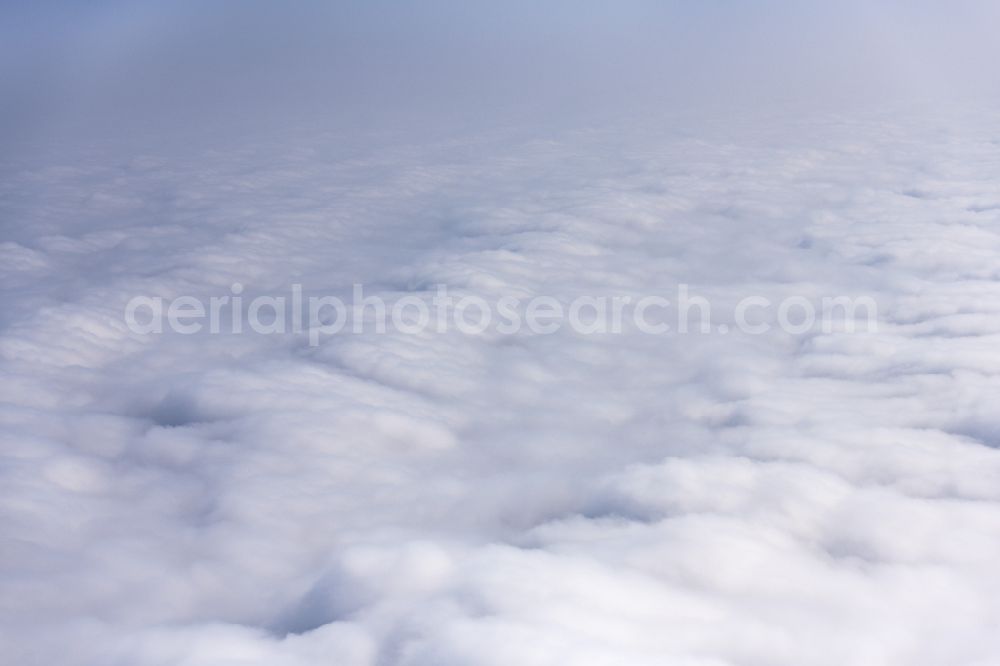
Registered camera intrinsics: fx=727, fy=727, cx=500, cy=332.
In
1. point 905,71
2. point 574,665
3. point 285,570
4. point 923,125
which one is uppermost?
point 905,71

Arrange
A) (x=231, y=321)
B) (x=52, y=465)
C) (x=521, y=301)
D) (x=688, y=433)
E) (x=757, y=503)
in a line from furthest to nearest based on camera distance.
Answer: (x=521, y=301) → (x=231, y=321) → (x=688, y=433) → (x=52, y=465) → (x=757, y=503)

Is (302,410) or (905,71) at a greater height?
(905,71)

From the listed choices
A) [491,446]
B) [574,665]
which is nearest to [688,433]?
[491,446]

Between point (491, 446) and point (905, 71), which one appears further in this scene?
point (905, 71)

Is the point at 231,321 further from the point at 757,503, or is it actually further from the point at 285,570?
the point at 757,503

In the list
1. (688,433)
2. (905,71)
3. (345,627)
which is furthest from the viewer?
(905,71)

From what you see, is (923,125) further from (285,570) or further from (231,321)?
(285,570)
